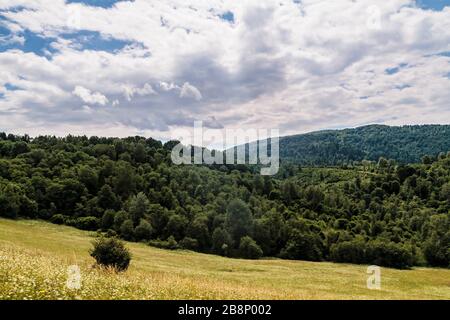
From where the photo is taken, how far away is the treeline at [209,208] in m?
114

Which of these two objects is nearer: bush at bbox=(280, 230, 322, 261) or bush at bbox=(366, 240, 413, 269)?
bush at bbox=(366, 240, 413, 269)

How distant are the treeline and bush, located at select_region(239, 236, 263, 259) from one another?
27 centimetres

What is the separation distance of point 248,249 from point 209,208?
29.8m

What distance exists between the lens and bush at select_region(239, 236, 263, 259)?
112 m

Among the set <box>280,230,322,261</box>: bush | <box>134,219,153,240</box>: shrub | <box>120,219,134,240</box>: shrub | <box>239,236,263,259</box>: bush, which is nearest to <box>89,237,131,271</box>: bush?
<box>134,219,153,240</box>: shrub

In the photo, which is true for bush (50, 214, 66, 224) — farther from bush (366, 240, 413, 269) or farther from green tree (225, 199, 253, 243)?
bush (366, 240, 413, 269)

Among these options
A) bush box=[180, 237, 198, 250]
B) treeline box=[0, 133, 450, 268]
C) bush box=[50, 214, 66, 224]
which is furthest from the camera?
treeline box=[0, 133, 450, 268]

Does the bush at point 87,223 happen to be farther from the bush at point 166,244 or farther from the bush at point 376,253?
the bush at point 376,253

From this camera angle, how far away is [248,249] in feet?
368

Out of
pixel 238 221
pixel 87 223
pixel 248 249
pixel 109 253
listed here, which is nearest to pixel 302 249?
pixel 248 249

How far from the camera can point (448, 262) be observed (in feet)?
411

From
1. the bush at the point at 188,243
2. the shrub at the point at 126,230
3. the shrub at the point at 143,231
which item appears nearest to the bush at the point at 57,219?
the shrub at the point at 126,230

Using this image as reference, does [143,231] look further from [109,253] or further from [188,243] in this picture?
[109,253]
